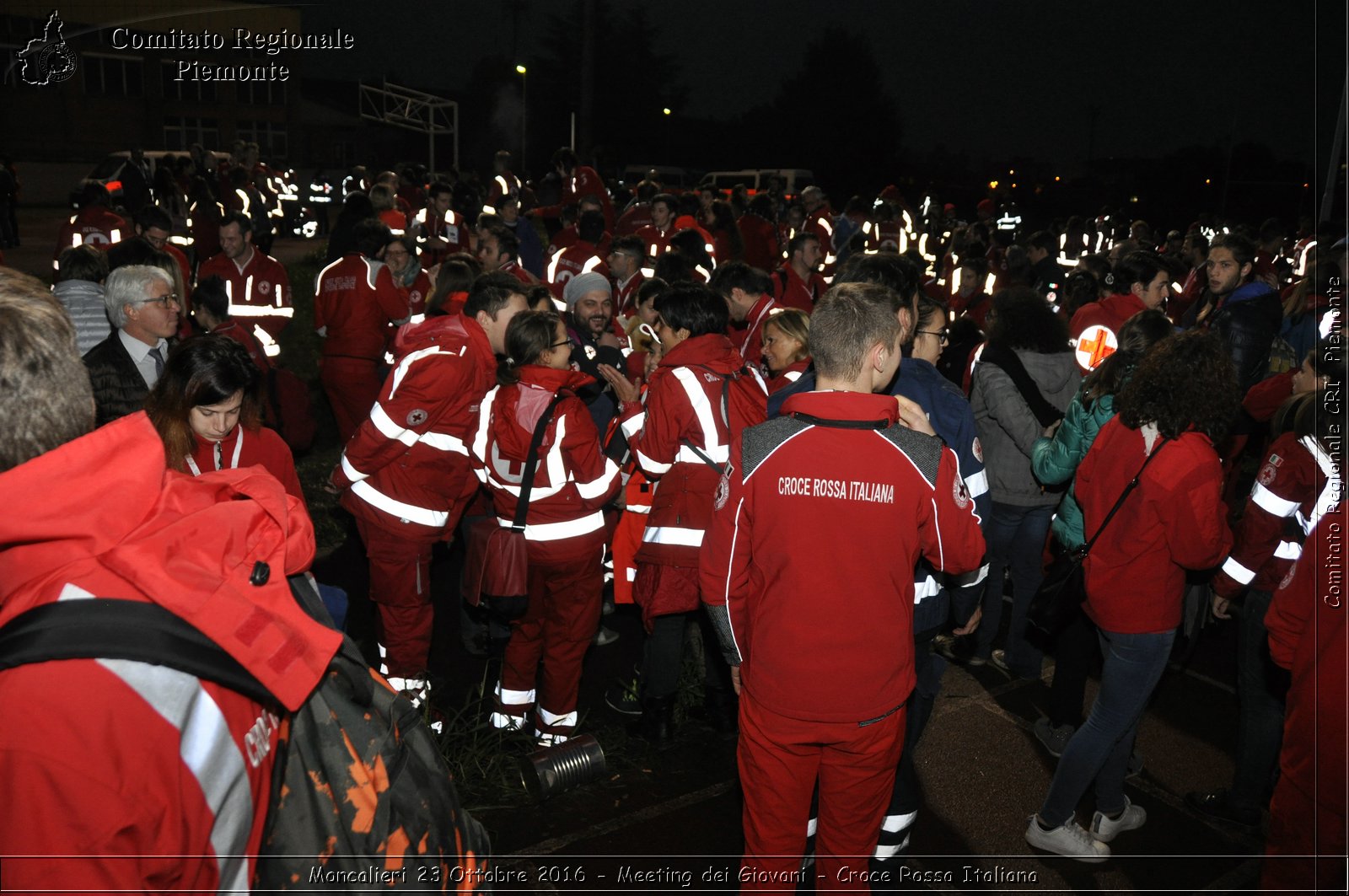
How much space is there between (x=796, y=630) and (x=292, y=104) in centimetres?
5396

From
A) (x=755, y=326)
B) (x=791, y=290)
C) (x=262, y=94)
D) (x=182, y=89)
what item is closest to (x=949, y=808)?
(x=755, y=326)

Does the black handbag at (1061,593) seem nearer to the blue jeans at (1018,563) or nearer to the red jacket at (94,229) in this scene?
the blue jeans at (1018,563)

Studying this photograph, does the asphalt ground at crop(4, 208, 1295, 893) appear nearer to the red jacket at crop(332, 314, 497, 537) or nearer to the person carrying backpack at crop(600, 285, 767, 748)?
the person carrying backpack at crop(600, 285, 767, 748)

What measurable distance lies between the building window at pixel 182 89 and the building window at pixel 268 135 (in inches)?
80.1

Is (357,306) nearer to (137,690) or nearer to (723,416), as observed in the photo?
(723,416)

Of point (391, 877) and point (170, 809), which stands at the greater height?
point (170, 809)

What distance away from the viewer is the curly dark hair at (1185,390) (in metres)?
3.54

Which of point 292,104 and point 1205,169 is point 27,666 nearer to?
point 1205,169

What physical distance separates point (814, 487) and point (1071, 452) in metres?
2.30

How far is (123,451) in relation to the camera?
4.56 feet

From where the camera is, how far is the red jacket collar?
2838mm

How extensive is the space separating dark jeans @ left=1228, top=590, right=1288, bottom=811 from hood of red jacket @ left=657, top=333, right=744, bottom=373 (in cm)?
252

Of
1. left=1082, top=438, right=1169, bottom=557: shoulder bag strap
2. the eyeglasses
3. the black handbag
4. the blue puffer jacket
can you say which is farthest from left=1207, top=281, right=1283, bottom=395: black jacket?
the eyeglasses

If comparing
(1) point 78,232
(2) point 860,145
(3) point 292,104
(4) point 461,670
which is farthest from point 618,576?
(2) point 860,145
